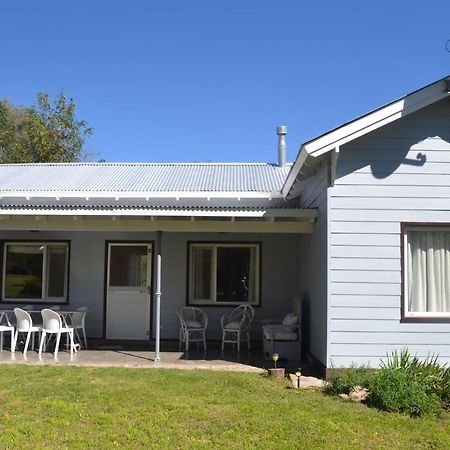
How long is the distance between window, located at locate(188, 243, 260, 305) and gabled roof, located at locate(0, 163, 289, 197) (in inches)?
51.0

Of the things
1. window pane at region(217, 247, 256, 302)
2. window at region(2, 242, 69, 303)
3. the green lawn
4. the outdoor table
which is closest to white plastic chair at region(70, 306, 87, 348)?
the outdoor table

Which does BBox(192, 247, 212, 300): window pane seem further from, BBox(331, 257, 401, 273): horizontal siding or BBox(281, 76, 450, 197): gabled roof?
BBox(281, 76, 450, 197): gabled roof

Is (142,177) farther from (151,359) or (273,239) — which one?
(151,359)

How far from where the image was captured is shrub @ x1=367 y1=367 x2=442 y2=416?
6523 millimetres

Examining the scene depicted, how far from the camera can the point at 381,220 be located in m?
8.14

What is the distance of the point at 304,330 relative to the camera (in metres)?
10.5

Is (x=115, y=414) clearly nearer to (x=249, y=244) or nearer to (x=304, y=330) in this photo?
(x=304, y=330)

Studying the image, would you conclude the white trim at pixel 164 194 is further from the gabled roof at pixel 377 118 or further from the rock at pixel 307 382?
the rock at pixel 307 382

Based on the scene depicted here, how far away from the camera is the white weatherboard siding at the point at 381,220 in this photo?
798 cm

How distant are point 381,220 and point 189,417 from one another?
390cm

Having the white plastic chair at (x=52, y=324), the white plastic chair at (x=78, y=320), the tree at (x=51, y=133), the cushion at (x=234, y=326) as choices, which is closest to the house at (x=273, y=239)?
the white plastic chair at (x=78, y=320)

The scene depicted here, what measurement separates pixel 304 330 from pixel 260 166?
6.21 metres

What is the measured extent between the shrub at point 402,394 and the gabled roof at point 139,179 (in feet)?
18.9

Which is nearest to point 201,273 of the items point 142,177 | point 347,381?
point 142,177
